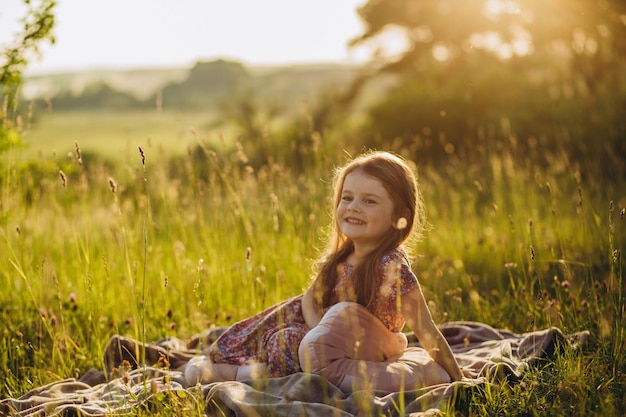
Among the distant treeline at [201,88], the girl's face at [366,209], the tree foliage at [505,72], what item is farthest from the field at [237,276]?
the distant treeline at [201,88]

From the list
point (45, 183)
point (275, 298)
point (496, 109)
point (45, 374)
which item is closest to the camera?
point (45, 374)

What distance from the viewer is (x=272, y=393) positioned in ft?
9.88

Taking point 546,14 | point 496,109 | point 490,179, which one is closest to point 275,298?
point 490,179

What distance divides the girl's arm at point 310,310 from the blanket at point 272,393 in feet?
1.18

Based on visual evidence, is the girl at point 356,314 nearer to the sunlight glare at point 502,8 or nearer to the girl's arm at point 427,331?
the girl's arm at point 427,331

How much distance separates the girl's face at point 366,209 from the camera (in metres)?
3.21

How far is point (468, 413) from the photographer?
9.17 ft

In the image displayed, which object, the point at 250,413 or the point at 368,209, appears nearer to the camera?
the point at 250,413

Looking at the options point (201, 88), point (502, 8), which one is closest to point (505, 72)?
point (502, 8)

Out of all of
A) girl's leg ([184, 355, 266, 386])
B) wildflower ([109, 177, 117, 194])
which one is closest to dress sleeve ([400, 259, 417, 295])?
girl's leg ([184, 355, 266, 386])

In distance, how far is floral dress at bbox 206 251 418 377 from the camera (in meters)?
3.18

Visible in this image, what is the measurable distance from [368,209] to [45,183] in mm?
3541

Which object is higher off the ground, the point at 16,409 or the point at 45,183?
the point at 45,183

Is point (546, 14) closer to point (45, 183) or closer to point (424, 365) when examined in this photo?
point (45, 183)
